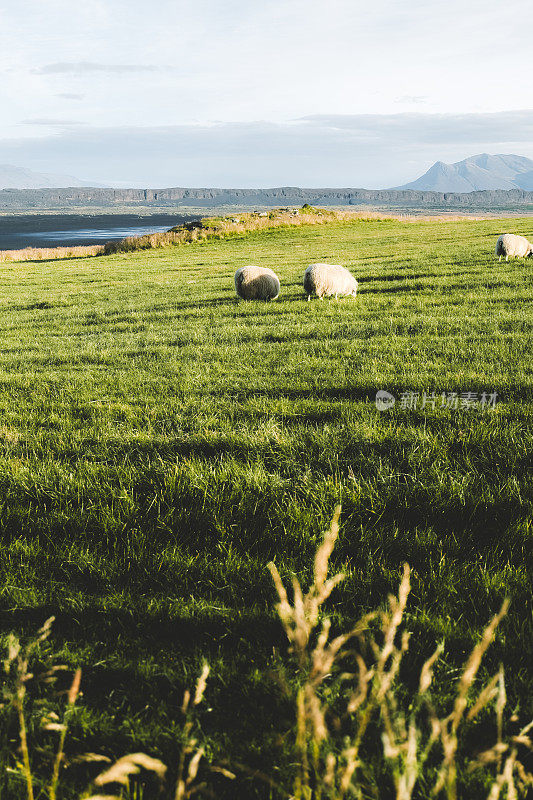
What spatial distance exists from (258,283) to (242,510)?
12.3 meters

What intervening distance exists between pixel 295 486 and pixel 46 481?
92.5 inches

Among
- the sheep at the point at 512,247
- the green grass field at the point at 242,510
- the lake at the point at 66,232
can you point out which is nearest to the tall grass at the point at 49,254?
the lake at the point at 66,232

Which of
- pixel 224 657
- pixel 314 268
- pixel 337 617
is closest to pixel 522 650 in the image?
pixel 337 617

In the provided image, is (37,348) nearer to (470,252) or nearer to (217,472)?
(217,472)

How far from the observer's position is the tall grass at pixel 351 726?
121 cm

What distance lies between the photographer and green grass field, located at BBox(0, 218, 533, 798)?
2.69 metres

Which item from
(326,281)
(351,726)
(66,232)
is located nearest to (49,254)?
(326,281)

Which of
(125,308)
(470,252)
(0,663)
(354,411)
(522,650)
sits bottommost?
(0,663)

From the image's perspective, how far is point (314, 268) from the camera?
1455 centimetres
